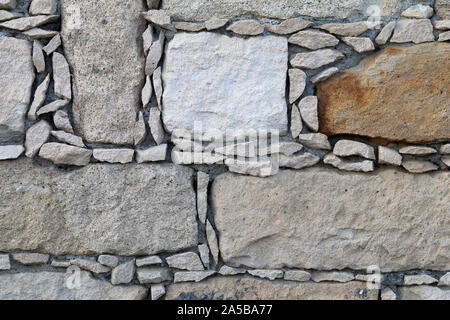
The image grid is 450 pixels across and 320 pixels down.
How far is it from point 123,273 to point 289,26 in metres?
1.05

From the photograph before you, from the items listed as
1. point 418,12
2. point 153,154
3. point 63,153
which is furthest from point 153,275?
point 418,12

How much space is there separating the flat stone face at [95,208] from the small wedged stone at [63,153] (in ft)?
0.13

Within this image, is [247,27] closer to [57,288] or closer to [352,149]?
[352,149]

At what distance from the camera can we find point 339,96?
180cm

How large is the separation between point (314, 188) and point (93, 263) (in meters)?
0.83

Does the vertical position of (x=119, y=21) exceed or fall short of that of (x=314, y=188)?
it exceeds it

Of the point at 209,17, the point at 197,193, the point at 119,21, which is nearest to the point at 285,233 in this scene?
the point at 197,193

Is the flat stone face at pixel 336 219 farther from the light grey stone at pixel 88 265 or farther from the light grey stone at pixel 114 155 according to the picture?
the light grey stone at pixel 88 265

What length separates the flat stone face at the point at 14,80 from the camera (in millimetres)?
1794

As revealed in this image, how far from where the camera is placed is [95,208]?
1822 mm

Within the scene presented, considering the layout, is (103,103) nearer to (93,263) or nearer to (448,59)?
A: (93,263)

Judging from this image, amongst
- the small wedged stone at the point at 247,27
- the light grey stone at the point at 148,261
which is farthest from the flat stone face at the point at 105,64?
the light grey stone at the point at 148,261

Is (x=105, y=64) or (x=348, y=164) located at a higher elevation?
(x=105, y=64)

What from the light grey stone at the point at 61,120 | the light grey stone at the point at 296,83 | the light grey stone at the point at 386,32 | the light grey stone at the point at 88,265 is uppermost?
the light grey stone at the point at 386,32
